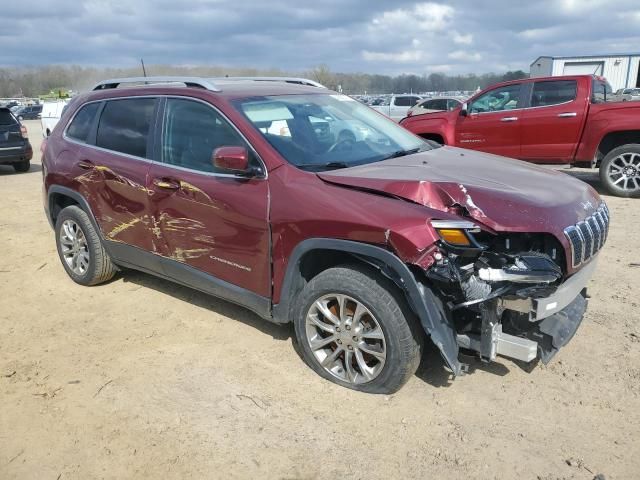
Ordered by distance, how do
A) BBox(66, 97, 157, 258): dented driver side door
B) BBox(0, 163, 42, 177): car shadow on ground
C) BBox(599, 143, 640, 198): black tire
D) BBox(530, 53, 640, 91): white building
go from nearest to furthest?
BBox(66, 97, 157, 258): dented driver side door < BBox(599, 143, 640, 198): black tire < BBox(0, 163, 42, 177): car shadow on ground < BBox(530, 53, 640, 91): white building

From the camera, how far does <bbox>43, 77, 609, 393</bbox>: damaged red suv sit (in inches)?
114

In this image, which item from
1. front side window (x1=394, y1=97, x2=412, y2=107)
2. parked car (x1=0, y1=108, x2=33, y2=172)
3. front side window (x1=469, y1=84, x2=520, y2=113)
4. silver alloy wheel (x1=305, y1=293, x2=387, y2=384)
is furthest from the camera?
front side window (x1=394, y1=97, x2=412, y2=107)

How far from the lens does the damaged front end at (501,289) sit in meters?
2.84

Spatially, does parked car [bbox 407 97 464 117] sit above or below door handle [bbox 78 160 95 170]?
above

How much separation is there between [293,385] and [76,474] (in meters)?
1.30

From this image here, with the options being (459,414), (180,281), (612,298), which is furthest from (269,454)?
(612,298)

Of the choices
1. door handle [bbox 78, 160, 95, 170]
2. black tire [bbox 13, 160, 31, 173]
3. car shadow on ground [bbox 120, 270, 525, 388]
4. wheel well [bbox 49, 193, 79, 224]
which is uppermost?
door handle [bbox 78, 160, 95, 170]

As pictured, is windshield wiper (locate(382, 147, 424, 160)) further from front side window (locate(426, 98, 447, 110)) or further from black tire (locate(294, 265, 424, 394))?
front side window (locate(426, 98, 447, 110))

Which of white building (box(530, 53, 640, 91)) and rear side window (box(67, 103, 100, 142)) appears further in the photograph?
white building (box(530, 53, 640, 91))

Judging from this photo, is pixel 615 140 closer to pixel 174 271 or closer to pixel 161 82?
pixel 161 82

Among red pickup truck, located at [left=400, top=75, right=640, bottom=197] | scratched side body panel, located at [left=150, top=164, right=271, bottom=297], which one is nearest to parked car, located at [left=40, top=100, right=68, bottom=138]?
red pickup truck, located at [left=400, top=75, right=640, bottom=197]

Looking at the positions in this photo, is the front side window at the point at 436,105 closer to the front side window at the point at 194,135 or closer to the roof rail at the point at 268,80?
the roof rail at the point at 268,80

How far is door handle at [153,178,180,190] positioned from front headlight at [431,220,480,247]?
194cm

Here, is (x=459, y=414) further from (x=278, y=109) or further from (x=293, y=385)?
(x=278, y=109)
